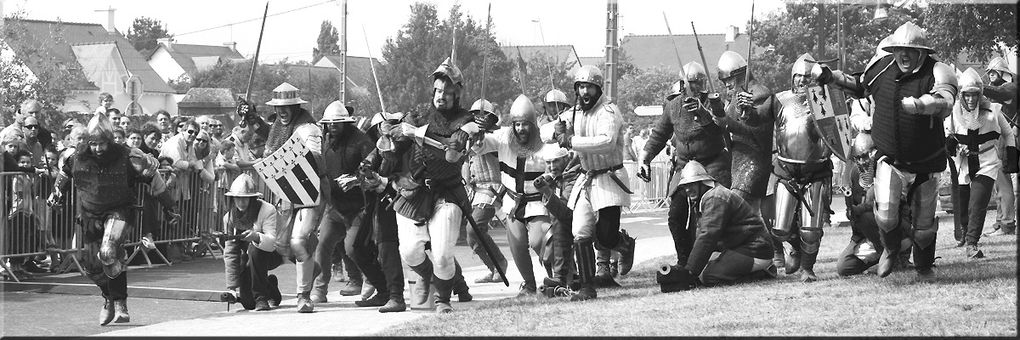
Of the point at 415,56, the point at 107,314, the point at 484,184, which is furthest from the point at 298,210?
the point at 415,56

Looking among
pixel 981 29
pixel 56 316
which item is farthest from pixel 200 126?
pixel 981 29

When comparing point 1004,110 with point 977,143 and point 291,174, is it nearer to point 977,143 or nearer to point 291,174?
point 977,143

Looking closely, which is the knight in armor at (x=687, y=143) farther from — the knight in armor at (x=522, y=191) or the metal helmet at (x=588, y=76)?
the knight in armor at (x=522, y=191)

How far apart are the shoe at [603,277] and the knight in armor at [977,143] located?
357cm

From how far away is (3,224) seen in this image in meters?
13.8

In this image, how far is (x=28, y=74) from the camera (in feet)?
116

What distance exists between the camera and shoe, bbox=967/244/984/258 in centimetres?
1256

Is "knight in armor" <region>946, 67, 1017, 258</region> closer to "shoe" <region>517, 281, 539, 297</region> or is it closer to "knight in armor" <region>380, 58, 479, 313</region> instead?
"shoe" <region>517, 281, 539, 297</region>

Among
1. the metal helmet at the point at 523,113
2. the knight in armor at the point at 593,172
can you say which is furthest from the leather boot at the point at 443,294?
the metal helmet at the point at 523,113

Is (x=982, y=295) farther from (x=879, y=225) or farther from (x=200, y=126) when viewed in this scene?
(x=200, y=126)

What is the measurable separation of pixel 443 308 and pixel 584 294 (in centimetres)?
107

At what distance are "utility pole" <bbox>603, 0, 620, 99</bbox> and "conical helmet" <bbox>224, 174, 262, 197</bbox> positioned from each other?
24.0 ft

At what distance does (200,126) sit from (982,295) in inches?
375

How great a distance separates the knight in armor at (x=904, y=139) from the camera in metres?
10.1
